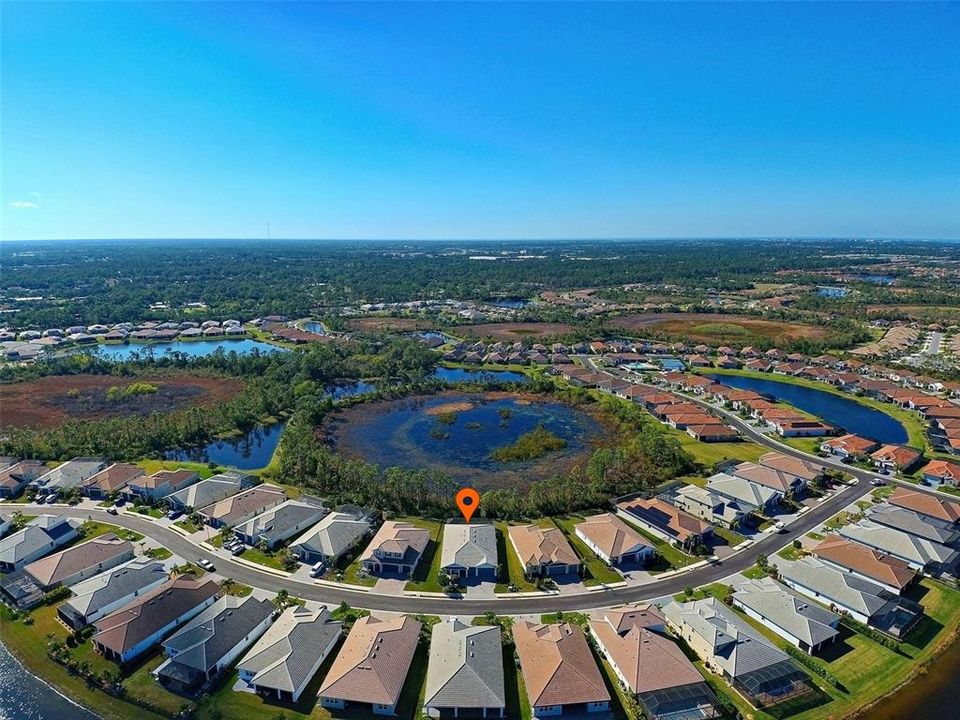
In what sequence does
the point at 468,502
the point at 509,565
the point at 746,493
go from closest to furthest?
the point at 509,565 → the point at 468,502 → the point at 746,493

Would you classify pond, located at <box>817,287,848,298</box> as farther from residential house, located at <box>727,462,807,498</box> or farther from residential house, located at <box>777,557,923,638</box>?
residential house, located at <box>777,557,923,638</box>

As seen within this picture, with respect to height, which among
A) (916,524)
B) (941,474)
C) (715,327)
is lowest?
(941,474)

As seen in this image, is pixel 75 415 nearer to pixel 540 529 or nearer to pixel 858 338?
pixel 540 529

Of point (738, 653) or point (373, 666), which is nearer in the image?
point (373, 666)

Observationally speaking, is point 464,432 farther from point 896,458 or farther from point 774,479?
point 896,458

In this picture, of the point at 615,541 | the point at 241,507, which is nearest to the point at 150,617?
the point at 241,507

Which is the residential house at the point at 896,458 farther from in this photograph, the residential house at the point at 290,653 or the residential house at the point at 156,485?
the residential house at the point at 156,485
